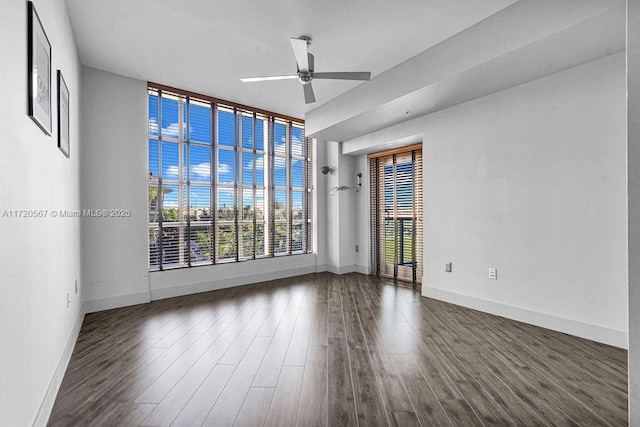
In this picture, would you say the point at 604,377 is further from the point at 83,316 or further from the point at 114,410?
the point at 83,316

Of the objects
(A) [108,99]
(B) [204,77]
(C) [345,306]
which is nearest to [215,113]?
(B) [204,77]

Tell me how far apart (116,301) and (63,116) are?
7.65 ft

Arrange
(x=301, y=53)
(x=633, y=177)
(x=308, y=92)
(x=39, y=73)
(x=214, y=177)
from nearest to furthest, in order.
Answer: (x=633, y=177) → (x=39, y=73) → (x=301, y=53) → (x=308, y=92) → (x=214, y=177)

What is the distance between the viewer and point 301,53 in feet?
9.21

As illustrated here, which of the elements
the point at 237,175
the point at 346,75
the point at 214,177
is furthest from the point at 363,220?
the point at 346,75

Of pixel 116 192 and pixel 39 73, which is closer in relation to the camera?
pixel 39 73

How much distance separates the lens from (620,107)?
260 cm

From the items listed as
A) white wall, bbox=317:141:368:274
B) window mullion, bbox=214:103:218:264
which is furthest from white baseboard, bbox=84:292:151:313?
white wall, bbox=317:141:368:274

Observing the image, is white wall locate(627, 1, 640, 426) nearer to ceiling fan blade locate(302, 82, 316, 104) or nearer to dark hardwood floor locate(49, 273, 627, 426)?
dark hardwood floor locate(49, 273, 627, 426)

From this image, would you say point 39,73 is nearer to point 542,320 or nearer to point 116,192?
point 116,192

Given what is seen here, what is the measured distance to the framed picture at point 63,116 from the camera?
2272 mm

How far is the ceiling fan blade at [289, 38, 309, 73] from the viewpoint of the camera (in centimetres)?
262

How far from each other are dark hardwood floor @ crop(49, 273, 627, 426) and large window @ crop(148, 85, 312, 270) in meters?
1.26

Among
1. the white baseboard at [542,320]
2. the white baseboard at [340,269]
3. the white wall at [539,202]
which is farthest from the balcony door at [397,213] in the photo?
the white baseboard at [542,320]
